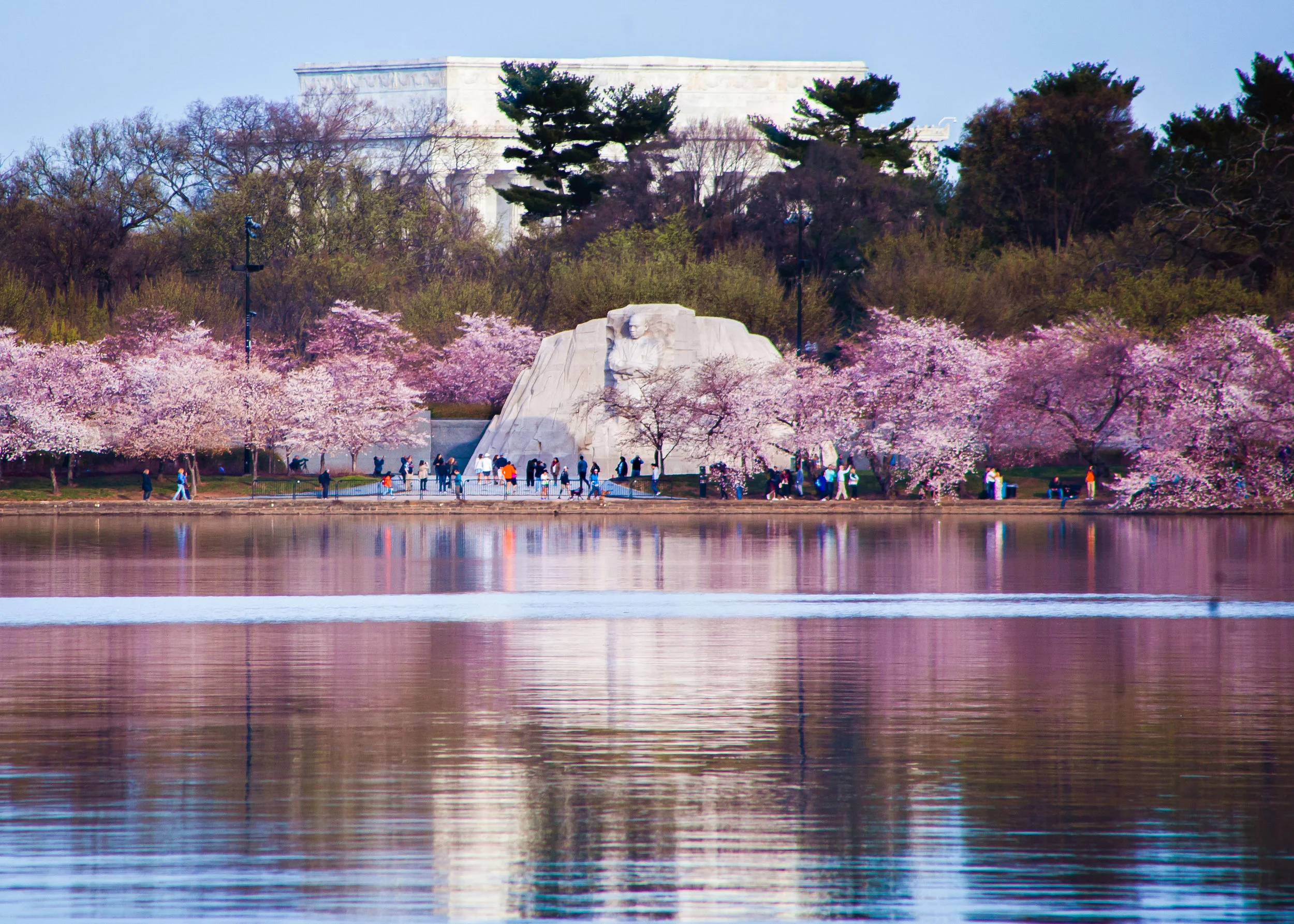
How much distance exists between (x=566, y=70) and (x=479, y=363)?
33.0 m

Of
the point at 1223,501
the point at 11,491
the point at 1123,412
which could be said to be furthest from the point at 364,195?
the point at 1223,501

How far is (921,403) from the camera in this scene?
2035 inches

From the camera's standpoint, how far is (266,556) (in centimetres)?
3016

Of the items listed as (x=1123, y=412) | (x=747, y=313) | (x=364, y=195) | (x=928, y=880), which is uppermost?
(x=364, y=195)

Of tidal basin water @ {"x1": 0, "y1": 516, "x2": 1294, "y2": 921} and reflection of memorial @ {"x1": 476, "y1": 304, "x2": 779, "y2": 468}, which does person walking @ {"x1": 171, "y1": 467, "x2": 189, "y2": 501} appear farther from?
tidal basin water @ {"x1": 0, "y1": 516, "x2": 1294, "y2": 921}

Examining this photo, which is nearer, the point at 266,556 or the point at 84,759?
the point at 84,759

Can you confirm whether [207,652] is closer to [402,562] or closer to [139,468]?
[402,562]

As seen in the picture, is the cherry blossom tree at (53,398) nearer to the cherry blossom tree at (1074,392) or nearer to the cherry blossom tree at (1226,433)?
the cherry blossom tree at (1074,392)

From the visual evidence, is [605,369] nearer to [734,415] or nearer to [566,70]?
[734,415]

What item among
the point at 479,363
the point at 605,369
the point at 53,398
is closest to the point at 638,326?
the point at 605,369

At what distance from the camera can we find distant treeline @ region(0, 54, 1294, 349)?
64125 mm

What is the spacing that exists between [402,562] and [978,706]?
17.3 metres

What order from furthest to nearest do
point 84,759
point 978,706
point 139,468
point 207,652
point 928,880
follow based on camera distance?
1. point 139,468
2. point 207,652
3. point 978,706
4. point 84,759
5. point 928,880

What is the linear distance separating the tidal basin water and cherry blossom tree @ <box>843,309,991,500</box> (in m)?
25.5
